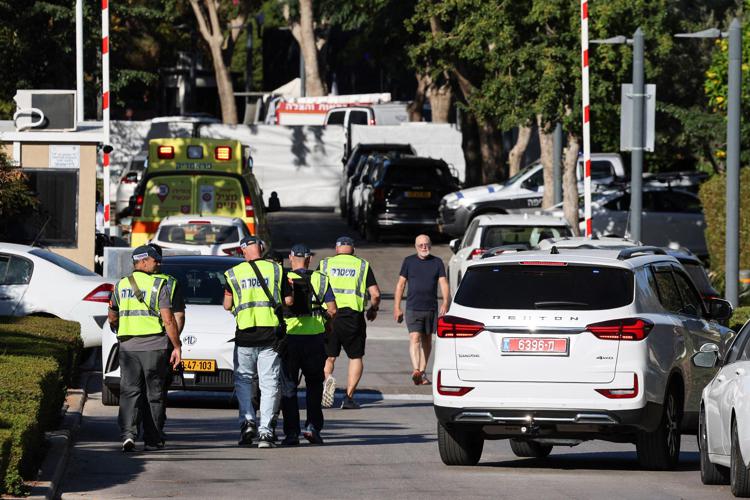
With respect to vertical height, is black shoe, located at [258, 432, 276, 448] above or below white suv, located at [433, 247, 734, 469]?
below

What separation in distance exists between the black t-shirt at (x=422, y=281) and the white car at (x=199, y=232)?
18.0 ft

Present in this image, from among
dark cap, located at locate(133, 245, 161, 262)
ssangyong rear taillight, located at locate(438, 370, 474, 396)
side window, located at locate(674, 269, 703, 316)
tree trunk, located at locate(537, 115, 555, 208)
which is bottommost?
ssangyong rear taillight, located at locate(438, 370, 474, 396)

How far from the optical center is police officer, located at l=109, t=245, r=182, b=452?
13.9m

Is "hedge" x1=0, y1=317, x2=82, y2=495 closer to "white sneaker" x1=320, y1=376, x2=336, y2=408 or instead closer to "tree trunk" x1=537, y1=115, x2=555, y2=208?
"white sneaker" x1=320, y1=376, x2=336, y2=408

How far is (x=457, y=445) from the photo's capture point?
13.0m

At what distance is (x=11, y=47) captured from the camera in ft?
123

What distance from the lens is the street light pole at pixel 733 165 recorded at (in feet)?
81.6

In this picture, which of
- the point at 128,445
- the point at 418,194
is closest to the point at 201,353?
the point at 128,445

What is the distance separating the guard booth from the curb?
23.4 ft

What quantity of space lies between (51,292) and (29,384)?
7939mm

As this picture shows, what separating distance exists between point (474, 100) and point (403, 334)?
978 cm

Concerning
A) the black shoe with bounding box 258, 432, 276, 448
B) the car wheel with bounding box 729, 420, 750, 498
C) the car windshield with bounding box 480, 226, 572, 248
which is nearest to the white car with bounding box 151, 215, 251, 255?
the car windshield with bounding box 480, 226, 572, 248

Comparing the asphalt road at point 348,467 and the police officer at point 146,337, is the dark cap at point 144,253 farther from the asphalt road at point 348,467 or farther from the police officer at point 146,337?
the asphalt road at point 348,467

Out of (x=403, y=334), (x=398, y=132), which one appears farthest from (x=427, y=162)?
(x=403, y=334)
